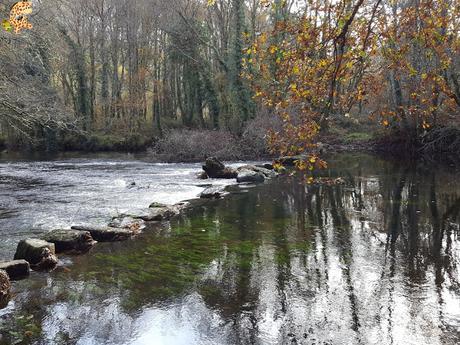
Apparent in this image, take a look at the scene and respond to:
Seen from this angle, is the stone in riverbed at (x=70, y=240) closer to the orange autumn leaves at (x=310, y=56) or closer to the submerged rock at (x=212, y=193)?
the orange autumn leaves at (x=310, y=56)

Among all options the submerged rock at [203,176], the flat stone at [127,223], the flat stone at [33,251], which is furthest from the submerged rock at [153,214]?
the submerged rock at [203,176]

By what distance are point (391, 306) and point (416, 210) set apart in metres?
7.21

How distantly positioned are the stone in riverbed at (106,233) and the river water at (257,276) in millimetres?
353

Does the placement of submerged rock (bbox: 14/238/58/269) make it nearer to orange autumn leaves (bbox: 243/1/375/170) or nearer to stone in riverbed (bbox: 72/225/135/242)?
stone in riverbed (bbox: 72/225/135/242)

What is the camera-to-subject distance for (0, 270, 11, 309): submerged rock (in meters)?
7.21

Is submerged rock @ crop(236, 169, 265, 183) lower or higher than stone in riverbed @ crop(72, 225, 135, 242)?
higher

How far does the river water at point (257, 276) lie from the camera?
6.18 meters

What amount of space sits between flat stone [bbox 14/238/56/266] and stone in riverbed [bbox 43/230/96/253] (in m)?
0.77

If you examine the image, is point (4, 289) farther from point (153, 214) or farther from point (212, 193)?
point (212, 193)

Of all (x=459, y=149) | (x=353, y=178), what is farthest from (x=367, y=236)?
(x=459, y=149)

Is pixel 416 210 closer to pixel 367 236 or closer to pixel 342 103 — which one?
pixel 367 236

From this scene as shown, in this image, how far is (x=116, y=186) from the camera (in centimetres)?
→ 1883

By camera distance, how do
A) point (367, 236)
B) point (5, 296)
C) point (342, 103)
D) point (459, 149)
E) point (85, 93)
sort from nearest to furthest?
1. point (5, 296)
2. point (342, 103)
3. point (367, 236)
4. point (459, 149)
5. point (85, 93)

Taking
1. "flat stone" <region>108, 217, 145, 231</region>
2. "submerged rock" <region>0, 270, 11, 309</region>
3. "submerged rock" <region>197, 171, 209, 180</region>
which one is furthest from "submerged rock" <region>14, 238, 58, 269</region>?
"submerged rock" <region>197, 171, 209, 180</region>
